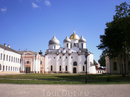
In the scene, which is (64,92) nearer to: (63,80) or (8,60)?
(63,80)

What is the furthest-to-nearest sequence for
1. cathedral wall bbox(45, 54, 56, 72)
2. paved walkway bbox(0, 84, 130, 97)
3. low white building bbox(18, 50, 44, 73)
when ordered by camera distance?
cathedral wall bbox(45, 54, 56, 72) → low white building bbox(18, 50, 44, 73) → paved walkway bbox(0, 84, 130, 97)

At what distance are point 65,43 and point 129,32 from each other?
52717 millimetres

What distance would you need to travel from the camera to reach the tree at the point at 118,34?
85.6 feet

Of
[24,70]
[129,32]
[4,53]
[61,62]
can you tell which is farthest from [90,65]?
[129,32]

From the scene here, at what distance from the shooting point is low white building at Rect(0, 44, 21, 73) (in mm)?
47688

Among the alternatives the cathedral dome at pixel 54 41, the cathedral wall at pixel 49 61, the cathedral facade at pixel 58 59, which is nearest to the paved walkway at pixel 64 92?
the cathedral facade at pixel 58 59

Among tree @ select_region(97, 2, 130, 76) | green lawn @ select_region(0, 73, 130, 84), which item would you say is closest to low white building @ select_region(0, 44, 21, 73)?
green lawn @ select_region(0, 73, 130, 84)

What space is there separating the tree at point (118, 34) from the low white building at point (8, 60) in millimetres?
30461

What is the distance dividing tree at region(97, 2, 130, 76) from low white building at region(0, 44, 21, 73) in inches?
1199

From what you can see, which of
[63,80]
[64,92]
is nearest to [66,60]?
[63,80]

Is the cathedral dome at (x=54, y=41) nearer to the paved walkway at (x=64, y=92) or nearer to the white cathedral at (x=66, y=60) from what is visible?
the white cathedral at (x=66, y=60)

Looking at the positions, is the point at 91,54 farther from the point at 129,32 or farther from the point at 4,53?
the point at 129,32

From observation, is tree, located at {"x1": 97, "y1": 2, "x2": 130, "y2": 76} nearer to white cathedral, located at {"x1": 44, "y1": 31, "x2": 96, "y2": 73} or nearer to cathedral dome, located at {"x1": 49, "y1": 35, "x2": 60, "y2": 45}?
white cathedral, located at {"x1": 44, "y1": 31, "x2": 96, "y2": 73}

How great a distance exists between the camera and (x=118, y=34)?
105 feet
